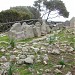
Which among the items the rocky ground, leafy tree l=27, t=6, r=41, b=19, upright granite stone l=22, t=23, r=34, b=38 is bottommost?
leafy tree l=27, t=6, r=41, b=19

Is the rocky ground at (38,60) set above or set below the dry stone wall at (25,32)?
below

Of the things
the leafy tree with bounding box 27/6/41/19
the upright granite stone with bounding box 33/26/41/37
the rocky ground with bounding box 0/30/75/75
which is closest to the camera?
the rocky ground with bounding box 0/30/75/75

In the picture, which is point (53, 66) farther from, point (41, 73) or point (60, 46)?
point (60, 46)

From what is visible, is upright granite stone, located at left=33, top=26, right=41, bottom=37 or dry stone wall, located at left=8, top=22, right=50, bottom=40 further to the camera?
upright granite stone, located at left=33, top=26, right=41, bottom=37

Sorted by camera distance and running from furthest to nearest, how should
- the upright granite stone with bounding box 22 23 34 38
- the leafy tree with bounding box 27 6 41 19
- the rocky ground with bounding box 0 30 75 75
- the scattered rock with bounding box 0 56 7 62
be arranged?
the leafy tree with bounding box 27 6 41 19
the upright granite stone with bounding box 22 23 34 38
the scattered rock with bounding box 0 56 7 62
the rocky ground with bounding box 0 30 75 75

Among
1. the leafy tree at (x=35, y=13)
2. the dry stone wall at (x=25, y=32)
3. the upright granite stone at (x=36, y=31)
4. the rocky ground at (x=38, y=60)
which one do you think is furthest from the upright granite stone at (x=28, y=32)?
the leafy tree at (x=35, y=13)

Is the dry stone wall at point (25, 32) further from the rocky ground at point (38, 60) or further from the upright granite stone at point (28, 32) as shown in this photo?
the rocky ground at point (38, 60)

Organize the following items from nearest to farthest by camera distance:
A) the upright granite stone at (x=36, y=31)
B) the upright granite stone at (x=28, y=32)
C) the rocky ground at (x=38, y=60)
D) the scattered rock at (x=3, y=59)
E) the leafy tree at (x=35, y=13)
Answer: the rocky ground at (x=38, y=60)
the scattered rock at (x=3, y=59)
the upright granite stone at (x=28, y=32)
the upright granite stone at (x=36, y=31)
the leafy tree at (x=35, y=13)

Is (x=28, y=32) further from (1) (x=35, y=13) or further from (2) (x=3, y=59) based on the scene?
(1) (x=35, y=13)

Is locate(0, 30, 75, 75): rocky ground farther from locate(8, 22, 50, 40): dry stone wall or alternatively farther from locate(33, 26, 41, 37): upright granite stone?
locate(33, 26, 41, 37): upright granite stone

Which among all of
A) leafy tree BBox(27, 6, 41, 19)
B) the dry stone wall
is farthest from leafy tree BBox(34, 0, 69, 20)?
the dry stone wall

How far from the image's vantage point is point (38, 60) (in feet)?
23.3

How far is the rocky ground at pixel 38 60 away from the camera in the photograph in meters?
6.55

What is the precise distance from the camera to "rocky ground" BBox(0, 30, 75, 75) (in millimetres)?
6547
